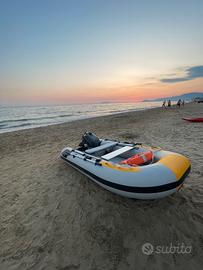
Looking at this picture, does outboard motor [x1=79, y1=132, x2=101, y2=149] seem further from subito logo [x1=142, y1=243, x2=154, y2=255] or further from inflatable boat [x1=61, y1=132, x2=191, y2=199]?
subito logo [x1=142, y1=243, x2=154, y2=255]

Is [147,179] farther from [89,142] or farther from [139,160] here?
[89,142]

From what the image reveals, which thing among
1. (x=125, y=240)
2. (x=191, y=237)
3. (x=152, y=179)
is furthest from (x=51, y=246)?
(x=191, y=237)

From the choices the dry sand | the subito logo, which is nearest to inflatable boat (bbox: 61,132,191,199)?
the dry sand

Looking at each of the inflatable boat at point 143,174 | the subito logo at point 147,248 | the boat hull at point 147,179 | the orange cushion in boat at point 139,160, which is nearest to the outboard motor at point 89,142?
the inflatable boat at point 143,174

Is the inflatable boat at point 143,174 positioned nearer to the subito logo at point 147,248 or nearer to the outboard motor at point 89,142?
the subito logo at point 147,248

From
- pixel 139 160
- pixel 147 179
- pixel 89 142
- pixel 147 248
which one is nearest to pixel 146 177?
pixel 147 179

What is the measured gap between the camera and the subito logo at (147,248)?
103 inches

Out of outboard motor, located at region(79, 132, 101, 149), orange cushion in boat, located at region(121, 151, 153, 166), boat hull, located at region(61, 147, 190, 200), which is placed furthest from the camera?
outboard motor, located at region(79, 132, 101, 149)

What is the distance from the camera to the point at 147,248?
105 inches

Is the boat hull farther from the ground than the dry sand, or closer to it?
farther from the ground

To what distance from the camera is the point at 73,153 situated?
16.5 ft

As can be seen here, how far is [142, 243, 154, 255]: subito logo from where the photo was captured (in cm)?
262

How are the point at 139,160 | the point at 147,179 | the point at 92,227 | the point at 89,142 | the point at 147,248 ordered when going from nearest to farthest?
the point at 147,248 → the point at 147,179 → the point at 92,227 → the point at 139,160 → the point at 89,142

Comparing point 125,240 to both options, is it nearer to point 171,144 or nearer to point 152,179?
point 152,179
